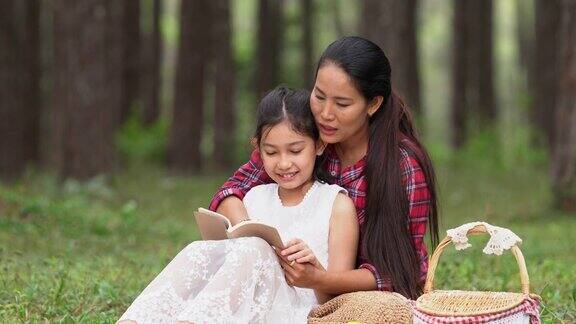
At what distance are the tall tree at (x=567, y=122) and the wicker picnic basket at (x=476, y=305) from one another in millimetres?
7595

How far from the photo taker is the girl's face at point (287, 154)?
5.72m

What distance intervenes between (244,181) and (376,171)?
793mm

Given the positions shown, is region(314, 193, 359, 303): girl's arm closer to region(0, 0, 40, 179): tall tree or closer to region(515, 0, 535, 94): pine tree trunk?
region(0, 0, 40, 179): tall tree

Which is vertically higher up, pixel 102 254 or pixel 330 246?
pixel 330 246

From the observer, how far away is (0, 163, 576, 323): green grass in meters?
6.70

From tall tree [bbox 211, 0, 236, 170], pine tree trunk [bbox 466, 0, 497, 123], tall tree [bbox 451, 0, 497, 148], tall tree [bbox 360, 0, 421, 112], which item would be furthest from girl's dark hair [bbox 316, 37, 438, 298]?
pine tree trunk [bbox 466, 0, 497, 123]

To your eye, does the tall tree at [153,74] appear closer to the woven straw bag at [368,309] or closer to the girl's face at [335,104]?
the girl's face at [335,104]

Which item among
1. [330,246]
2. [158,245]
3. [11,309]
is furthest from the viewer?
[158,245]

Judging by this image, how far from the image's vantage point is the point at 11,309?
6.27 meters

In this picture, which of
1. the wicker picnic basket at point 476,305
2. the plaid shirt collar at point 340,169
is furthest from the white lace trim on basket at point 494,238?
the plaid shirt collar at point 340,169

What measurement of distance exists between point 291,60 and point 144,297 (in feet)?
110

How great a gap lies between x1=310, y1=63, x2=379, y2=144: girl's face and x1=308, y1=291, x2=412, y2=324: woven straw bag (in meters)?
0.84

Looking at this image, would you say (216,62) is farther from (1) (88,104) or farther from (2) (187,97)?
(1) (88,104)

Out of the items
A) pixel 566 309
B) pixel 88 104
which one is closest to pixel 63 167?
pixel 88 104
